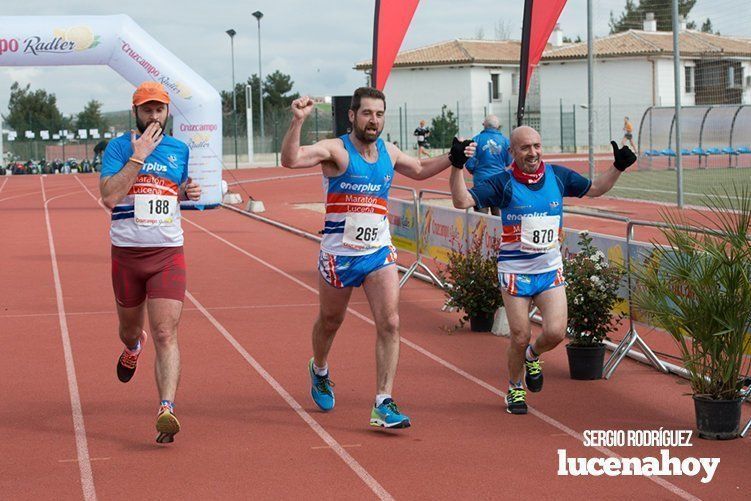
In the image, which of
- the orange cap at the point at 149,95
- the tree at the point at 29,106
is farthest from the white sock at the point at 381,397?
the tree at the point at 29,106

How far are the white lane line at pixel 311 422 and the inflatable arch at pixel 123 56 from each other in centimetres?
1581

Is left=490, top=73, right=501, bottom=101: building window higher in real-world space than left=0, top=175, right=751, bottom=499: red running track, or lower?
higher

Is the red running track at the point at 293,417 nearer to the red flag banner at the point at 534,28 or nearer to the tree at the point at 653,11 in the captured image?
the red flag banner at the point at 534,28

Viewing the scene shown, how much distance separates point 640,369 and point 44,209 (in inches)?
984

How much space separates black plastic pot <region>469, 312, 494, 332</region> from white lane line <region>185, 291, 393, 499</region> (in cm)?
222

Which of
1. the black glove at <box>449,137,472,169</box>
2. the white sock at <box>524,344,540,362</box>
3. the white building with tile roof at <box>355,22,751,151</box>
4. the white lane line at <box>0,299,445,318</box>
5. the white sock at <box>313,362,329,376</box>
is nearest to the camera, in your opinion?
the black glove at <box>449,137,472,169</box>

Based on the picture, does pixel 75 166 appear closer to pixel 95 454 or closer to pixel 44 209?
pixel 44 209

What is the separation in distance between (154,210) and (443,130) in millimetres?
55656

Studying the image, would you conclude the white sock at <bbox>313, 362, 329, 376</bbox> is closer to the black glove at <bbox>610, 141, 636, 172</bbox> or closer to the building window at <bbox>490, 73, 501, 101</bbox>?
the black glove at <bbox>610, 141, 636, 172</bbox>

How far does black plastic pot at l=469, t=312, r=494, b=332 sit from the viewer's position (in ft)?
36.4

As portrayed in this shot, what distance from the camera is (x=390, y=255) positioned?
7.37m

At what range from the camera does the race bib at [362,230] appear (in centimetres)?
728

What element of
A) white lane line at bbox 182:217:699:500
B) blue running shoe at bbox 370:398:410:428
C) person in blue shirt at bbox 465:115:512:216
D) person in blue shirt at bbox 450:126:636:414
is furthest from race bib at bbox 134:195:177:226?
person in blue shirt at bbox 465:115:512:216

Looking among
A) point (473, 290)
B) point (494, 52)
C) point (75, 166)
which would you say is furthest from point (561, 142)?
point (473, 290)
